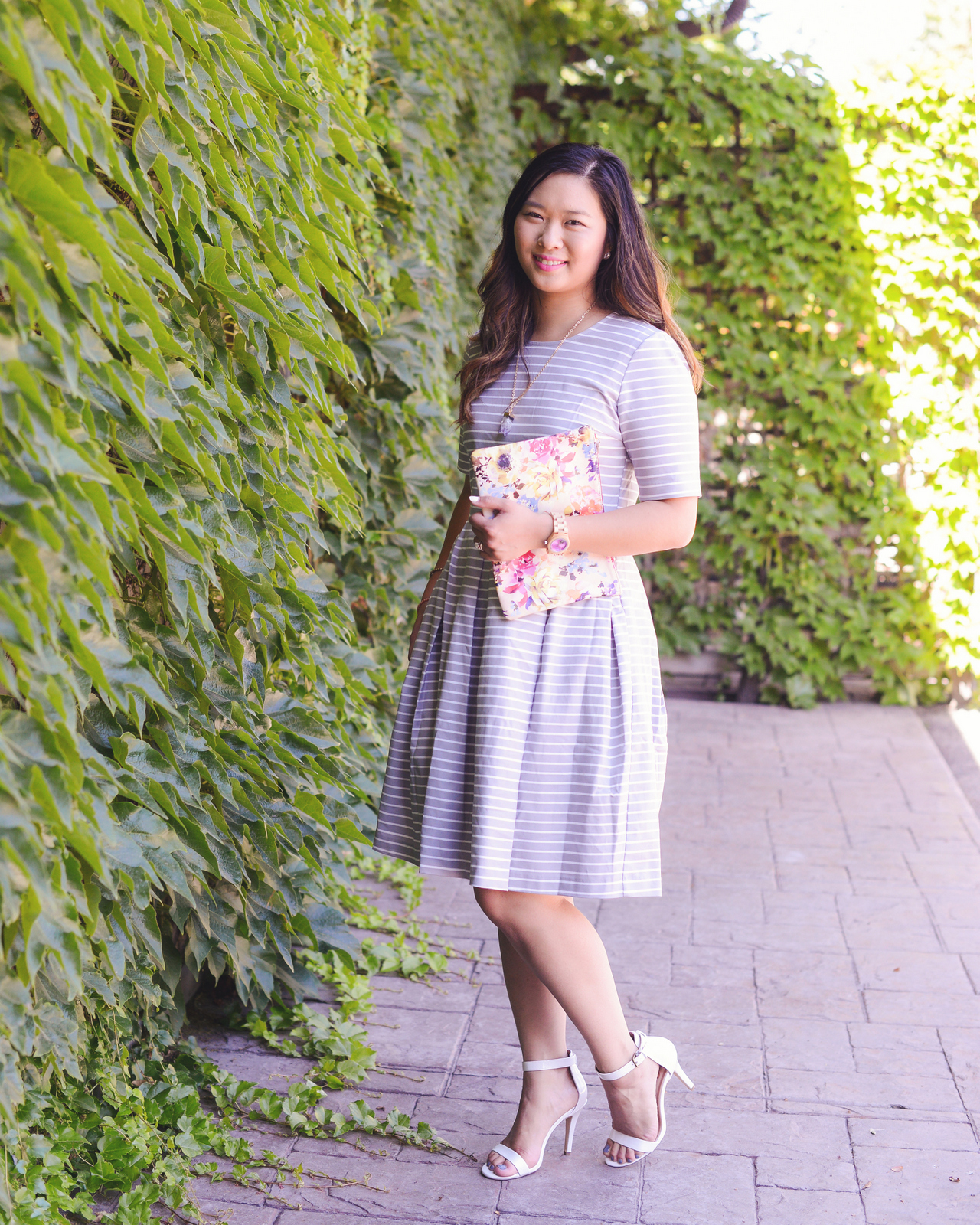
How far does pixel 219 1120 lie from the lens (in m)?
2.26

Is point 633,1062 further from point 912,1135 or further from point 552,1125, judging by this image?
point 912,1135

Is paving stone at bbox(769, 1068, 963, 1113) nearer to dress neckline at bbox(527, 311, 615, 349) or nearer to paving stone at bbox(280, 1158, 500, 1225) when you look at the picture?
paving stone at bbox(280, 1158, 500, 1225)

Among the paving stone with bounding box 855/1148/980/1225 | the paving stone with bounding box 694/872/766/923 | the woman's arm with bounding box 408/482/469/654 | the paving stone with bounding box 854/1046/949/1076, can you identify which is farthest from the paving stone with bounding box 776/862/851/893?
the woman's arm with bounding box 408/482/469/654

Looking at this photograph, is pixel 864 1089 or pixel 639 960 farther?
pixel 639 960

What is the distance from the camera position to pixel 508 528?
1.96 m

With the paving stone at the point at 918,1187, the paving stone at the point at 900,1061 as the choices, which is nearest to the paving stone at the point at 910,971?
the paving stone at the point at 900,1061

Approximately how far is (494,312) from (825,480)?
12.1 ft

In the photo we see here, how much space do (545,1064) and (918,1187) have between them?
0.70 m

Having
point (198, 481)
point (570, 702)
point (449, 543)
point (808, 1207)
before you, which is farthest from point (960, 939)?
point (198, 481)

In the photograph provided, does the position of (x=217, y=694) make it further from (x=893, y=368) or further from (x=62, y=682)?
(x=893, y=368)

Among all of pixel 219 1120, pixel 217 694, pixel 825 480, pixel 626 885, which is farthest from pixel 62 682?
pixel 825 480

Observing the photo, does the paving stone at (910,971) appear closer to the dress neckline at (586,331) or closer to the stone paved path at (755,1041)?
the stone paved path at (755,1041)

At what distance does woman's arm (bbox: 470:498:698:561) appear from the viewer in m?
1.97

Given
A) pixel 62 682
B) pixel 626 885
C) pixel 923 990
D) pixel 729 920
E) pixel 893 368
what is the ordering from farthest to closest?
pixel 893 368 < pixel 729 920 < pixel 923 990 < pixel 626 885 < pixel 62 682
